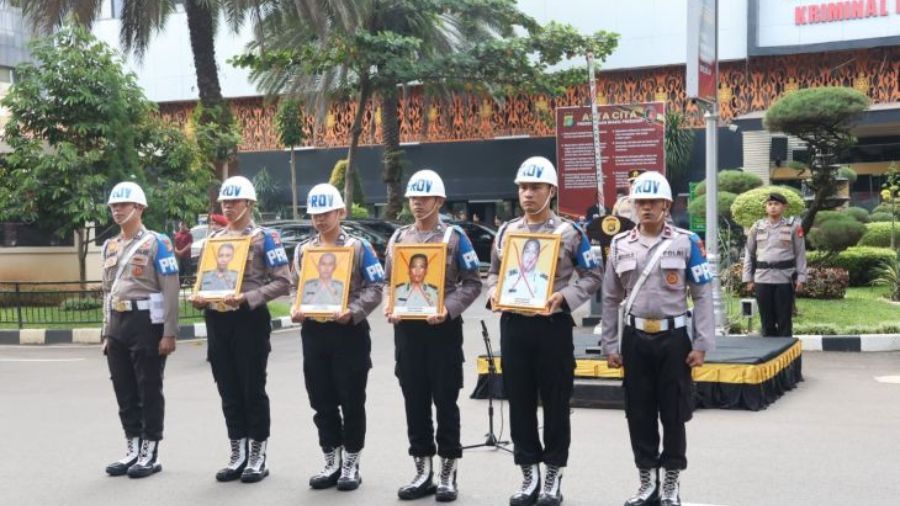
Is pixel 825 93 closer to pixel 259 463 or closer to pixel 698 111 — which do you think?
pixel 259 463

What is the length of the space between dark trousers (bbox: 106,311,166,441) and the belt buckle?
10.8ft

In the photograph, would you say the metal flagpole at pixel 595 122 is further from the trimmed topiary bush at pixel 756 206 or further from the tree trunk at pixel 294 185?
the tree trunk at pixel 294 185

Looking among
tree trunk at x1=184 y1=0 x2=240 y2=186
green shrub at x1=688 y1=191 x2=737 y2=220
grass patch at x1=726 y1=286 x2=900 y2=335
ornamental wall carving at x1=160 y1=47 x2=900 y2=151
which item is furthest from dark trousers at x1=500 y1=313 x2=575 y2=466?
ornamental wall carving at x1=160 y1=47 x2=900 y2=151

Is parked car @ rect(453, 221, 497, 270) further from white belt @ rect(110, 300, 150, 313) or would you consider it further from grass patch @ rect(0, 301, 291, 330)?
white belt @ rect(110, 300, 150, 313)

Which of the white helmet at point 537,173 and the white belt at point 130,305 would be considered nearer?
the white helmet at point 537,173

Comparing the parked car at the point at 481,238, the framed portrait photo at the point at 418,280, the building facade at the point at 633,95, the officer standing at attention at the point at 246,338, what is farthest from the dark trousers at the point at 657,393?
the parked car at the point at 481,238

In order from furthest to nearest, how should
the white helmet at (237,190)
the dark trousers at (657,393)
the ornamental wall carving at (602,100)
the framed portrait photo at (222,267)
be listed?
the ornamental wall carving at (602,100) < the white helmet at (237,190) < the framed portrait photo at (222,267) < the dark trousers at (657,393)

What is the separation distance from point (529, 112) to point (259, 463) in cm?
3005

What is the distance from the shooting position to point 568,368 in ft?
21.6

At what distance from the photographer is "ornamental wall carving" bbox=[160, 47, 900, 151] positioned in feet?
104

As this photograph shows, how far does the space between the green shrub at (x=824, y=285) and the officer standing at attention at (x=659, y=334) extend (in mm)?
11619

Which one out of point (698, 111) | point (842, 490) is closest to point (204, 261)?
point (842, 490)

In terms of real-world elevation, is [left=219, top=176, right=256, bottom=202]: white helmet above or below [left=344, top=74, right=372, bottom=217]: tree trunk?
below

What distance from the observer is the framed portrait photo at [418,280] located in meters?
6.79
